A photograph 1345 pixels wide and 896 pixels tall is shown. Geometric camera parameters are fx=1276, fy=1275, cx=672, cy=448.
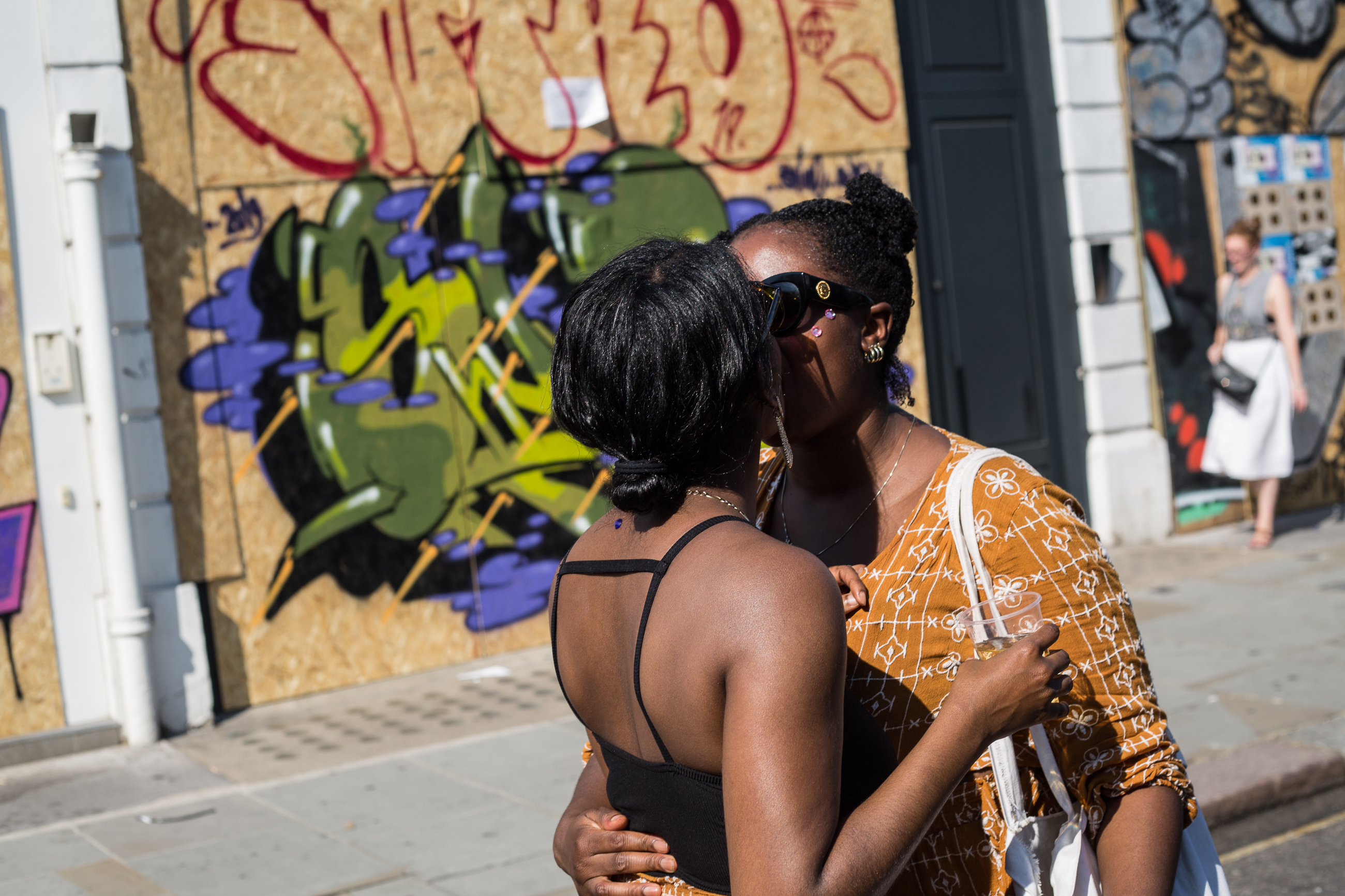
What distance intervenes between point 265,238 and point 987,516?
18.5 ft

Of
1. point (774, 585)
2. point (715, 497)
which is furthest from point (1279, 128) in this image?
point (774, 585)

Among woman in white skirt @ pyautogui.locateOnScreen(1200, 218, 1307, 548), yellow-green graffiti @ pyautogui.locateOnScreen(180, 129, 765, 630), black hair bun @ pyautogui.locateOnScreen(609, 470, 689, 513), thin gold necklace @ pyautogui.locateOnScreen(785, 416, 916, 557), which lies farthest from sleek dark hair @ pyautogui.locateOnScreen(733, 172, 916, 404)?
Result: woman in white skirt @ pyautogui.locateOnScreen(1200, 218, 1307, 548)

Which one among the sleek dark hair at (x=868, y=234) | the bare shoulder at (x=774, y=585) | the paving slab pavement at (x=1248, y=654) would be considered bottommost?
the paving slab pavement at (x=1248, y=654)

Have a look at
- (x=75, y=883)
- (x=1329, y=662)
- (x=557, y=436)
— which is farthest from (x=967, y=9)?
(x=75, y=883)

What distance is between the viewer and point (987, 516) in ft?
5.84

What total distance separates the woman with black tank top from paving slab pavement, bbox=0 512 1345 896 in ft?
9.15

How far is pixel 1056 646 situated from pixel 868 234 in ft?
2.40

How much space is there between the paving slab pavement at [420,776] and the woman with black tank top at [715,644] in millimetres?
2788

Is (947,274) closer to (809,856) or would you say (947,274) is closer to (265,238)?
(265,238)

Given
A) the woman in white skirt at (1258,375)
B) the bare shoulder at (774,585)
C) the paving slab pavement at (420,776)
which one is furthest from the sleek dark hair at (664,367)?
the woman in white skirt at (1258,375)

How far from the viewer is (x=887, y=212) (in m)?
2.09

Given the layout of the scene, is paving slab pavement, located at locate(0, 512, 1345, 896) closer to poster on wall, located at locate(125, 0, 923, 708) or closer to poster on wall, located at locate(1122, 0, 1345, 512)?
poster on wall, located at locate(125, 0, 923, 708)

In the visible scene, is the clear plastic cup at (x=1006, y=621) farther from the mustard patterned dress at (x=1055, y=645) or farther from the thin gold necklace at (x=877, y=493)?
the thin gold necklace at (x=877, y=493)

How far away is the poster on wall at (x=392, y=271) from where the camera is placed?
6512 millimetres
